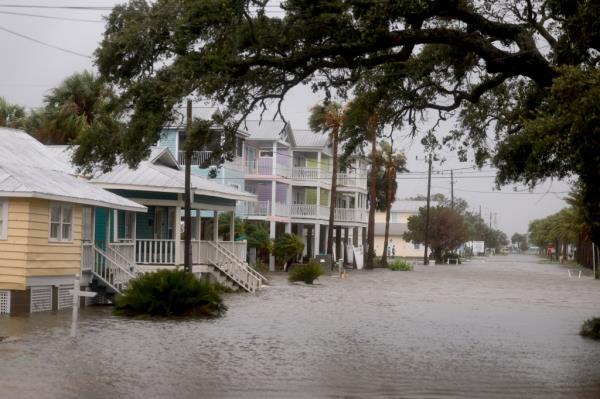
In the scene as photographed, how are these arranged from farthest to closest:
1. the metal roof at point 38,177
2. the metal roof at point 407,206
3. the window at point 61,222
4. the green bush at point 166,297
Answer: the metal roof at point 407,206 < the window at point 61,222 < the green bush at point 166,297 < the metal roof at point 38,177

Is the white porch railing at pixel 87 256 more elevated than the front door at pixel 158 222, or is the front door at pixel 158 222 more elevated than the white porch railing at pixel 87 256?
the front door at pixel 158 222

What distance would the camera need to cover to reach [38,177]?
87.8ft

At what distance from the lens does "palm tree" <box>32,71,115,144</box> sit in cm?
4612

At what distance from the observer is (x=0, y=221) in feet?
82.3

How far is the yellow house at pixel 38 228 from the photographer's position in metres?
25.0

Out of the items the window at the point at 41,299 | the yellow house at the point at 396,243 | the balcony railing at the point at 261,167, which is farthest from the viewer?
the yellow house at the point at 396,243

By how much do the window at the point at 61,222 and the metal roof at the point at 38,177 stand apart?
576 mm

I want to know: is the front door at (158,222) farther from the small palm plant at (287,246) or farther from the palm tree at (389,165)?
the palm tree at (389,165)

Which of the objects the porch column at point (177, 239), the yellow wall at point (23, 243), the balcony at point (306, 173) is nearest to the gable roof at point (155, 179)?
the porch column at point (177, 239)

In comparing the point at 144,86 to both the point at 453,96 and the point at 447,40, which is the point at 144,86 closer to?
the point at 447,40

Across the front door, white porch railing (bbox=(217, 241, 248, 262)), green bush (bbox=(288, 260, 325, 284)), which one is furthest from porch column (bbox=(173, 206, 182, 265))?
green bush (bbox=(288, 260, 325, 284))

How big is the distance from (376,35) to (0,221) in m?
13.1

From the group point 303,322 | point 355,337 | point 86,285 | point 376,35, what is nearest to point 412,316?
point 303,322

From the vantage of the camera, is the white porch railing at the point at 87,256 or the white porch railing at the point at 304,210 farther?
the white porch railing at the point at 304,210
